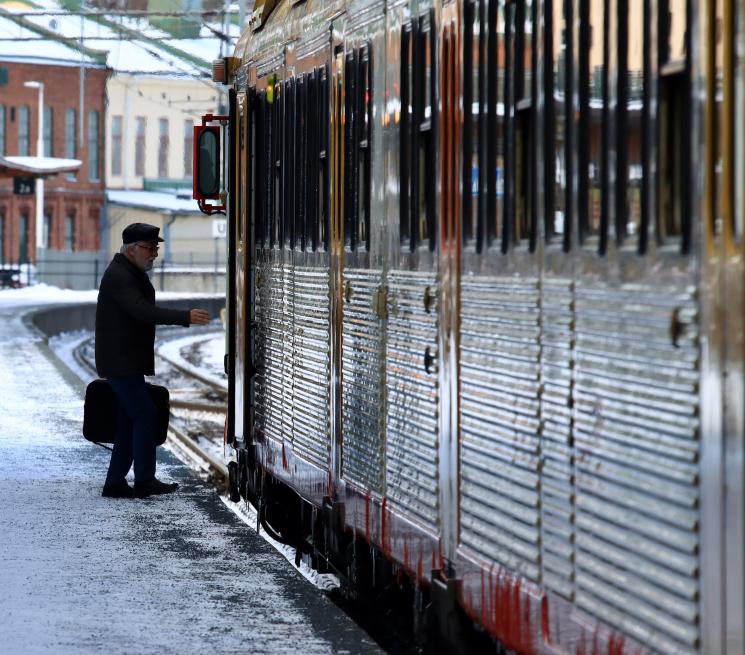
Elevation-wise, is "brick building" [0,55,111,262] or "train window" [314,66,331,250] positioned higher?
"brick building" [0,55,111,262]

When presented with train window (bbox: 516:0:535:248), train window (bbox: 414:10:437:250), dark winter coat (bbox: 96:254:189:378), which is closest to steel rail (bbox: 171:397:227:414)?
dark winter coat (bbox: 96:254:189:378)

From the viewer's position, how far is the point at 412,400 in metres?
6.25

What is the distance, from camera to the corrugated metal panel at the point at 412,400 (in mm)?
5996

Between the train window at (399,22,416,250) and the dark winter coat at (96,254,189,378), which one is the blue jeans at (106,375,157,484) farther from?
the train window at (399,22,416,250)

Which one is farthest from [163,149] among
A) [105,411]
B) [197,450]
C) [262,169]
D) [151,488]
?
[262,169]

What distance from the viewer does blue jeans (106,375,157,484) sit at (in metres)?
10.5

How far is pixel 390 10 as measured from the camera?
6625 millimetres

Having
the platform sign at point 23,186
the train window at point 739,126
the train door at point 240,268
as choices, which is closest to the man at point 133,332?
the train door at point 240,268

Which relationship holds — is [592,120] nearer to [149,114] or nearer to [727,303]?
[727,303]

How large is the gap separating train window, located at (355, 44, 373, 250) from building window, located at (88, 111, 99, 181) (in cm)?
7128

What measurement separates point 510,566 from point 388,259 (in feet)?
A: 5.99

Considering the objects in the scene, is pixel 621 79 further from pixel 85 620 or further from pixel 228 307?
pixel 228 307

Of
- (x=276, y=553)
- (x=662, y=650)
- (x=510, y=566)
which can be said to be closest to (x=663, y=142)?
(x=662, y=650)

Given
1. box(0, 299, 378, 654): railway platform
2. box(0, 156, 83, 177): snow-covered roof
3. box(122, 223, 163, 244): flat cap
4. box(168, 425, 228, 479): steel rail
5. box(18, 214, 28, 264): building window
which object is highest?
box(0, 156, 83, 177): snow-covered roof
